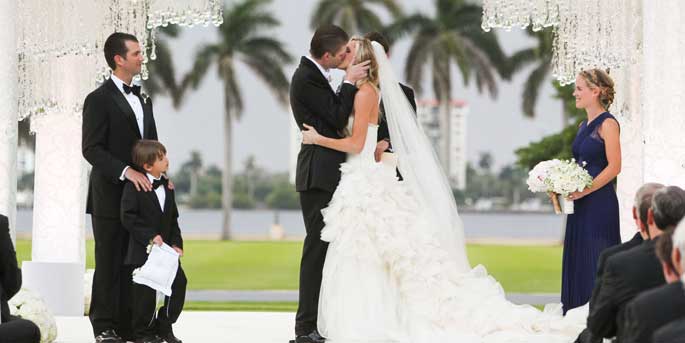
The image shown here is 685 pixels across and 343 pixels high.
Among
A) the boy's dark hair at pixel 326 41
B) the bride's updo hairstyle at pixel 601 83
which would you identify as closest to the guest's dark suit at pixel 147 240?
the boy's dark hair at pixel 326 41

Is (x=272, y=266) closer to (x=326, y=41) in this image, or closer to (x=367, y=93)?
(x=367, y=93)

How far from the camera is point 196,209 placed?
260ft

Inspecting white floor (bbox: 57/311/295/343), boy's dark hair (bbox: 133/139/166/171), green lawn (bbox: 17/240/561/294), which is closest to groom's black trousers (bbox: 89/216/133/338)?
boy's dark hair (bbox: 133/139/166/171)

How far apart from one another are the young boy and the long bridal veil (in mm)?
1410

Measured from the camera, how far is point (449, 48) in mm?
41594

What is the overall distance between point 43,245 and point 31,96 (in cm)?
125

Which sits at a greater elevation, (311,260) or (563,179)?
(563,179)

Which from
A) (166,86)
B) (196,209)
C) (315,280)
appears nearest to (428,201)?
(315,280)

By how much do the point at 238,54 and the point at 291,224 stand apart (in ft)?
163

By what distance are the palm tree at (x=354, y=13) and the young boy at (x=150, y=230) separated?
36171mm

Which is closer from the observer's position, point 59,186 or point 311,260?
point 311,260

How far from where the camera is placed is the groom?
6.05 metres

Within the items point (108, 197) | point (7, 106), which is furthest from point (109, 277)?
point (7, 106)

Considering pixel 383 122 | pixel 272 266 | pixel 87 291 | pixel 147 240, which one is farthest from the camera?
pixel 272 266
